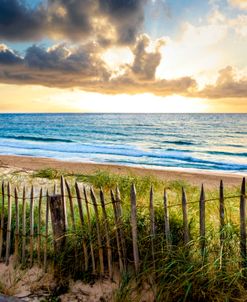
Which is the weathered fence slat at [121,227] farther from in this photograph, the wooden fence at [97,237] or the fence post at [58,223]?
the fence post at [58,223]

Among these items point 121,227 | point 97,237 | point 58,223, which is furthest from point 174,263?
point 58,223

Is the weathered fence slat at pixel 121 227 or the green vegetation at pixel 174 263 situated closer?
the green vegetation at pixel 174 263

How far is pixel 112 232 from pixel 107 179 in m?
3.89

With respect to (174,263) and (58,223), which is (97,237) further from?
(174,263)

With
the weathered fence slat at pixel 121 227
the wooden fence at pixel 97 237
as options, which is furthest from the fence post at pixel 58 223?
the weathered fence slat at pixel 121 227

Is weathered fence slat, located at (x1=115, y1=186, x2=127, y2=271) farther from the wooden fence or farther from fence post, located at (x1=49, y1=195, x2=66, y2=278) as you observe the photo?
fence post, located at (x1=49, y1=195, x2=66, y2=278)

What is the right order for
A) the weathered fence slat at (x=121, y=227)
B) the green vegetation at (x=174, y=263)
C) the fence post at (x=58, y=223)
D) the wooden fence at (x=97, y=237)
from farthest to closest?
the fence post at (x=58, y=223)
the weathered fence slat at (x=121, y=227)
the wooden fence at (x=97, y=237)
the green vegetation at (x=174, y=263)

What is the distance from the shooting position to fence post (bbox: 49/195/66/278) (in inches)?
148

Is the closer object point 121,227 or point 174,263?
point 174,263

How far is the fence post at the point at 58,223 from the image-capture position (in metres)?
3.76

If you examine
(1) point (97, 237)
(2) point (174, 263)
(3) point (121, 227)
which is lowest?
(2) point (174, 263)

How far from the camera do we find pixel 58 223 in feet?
12.4

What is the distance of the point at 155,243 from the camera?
11.3ft

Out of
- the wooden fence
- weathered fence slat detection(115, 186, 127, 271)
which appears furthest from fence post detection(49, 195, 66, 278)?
weathered fence slat detection(115, 186, 127, 271)
